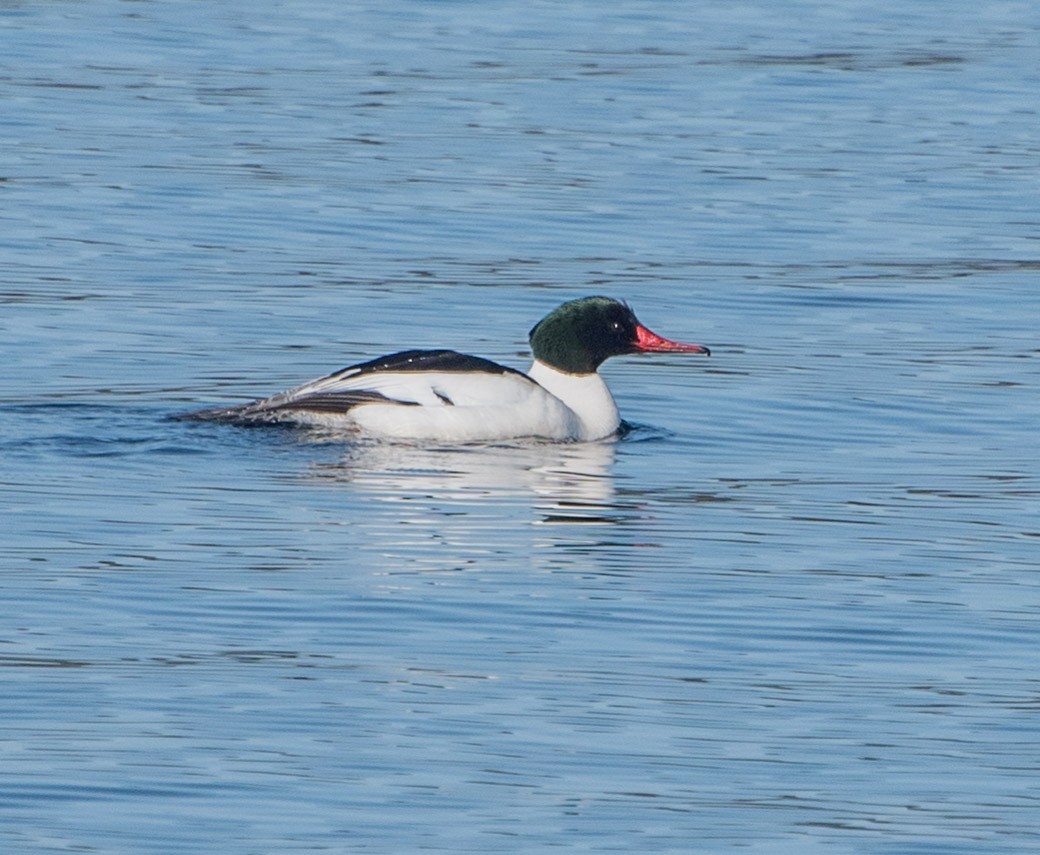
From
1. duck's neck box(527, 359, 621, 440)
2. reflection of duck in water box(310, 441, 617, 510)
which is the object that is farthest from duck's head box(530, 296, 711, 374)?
reflection of duck in water box(310, 441, 617, 510)

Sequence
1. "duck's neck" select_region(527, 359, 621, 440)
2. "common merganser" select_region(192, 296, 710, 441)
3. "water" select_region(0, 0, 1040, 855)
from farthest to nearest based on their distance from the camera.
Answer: "duck's neck" select_region(527, 359, 621, 440) → "common merganser" select_region(192, 296, 710, 441) → "water" select_region(0, 0, 1040, 855)

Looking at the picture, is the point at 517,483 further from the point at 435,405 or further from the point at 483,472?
the point at 435,405

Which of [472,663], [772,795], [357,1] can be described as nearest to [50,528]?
[472,663]

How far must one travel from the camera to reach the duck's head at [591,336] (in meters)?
14.2

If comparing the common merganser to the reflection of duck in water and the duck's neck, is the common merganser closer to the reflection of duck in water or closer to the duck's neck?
Result: the duck's neck

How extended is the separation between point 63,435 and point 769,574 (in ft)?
13.2

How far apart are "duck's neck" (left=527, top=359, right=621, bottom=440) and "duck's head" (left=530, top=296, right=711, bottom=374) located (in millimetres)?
65

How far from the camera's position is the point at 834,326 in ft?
53.1

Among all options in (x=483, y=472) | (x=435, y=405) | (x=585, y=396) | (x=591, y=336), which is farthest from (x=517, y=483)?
(x=591, y=336)

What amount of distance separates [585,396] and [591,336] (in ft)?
1.56

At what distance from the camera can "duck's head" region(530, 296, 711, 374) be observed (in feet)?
46.5

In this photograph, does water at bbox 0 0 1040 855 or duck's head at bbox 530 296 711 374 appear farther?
duck's head at bbox 530 296 711 374

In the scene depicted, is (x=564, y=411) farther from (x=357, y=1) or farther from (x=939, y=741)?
(x=357, y=1)

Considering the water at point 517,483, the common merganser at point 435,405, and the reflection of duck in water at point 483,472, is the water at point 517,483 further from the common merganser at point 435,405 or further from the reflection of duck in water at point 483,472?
the common merganser at point 435,405
